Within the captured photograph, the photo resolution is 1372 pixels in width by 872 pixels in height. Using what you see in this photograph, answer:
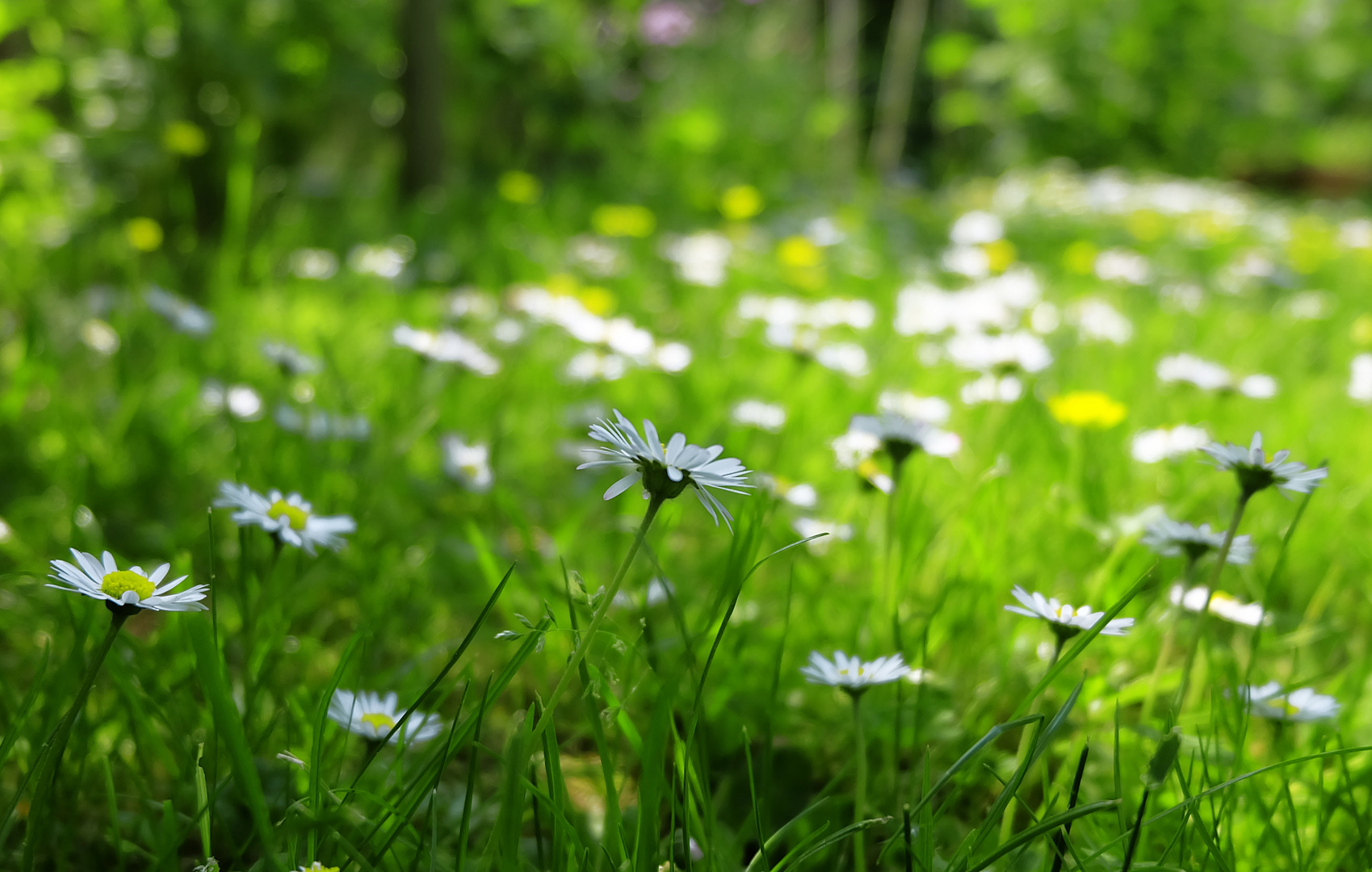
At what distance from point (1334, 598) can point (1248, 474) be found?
0.68 meters

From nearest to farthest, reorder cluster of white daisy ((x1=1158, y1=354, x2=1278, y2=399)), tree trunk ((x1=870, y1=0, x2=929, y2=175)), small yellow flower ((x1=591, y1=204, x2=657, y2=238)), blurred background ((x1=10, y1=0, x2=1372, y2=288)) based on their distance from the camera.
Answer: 1. cluster of white daisy ((x1=1158, y1=354, x2=1278, y2=399))
2. blurred background ((x1=10, y1=0, x2=1372, y2=288))
3. small yellow flower ((x1=591, y1=204, x2=657, y2=238))
4. tree trunk ((x1=870, y1=0, x2=929, y2=175))

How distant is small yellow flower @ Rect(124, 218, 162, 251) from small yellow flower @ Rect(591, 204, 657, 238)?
1233 mm

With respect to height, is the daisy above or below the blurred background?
below

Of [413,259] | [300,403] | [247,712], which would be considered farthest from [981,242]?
[247,712]

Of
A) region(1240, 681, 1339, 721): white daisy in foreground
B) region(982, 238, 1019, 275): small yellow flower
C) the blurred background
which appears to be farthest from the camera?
region(982, 238, 1019, 275): small yellow flower

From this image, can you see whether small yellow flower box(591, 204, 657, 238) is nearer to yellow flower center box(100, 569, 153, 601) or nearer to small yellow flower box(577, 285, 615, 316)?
small yellow flower box(577, 285, 615, 316)

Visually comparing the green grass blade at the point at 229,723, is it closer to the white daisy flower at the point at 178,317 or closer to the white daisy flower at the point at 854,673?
the white daisy flower at the point at 854,673

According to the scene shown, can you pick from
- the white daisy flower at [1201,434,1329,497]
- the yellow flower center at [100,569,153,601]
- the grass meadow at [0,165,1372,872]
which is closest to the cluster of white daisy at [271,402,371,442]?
the grass meadow at [0,165,1372,872]

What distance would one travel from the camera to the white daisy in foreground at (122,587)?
23.6 inches

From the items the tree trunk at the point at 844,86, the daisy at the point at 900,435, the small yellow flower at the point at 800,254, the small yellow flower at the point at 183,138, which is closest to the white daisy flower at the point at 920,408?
the daisy at the point at 900,435

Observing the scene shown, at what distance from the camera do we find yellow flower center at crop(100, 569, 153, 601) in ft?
2.06

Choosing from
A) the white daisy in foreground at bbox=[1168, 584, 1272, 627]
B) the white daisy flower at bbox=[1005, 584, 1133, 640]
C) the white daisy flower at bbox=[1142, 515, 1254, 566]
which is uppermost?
the white daisy flower at bbox=[1142, 515, 1254, 566]

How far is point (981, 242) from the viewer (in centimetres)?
344

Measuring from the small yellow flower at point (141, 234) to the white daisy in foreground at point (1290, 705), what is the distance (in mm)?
2225
